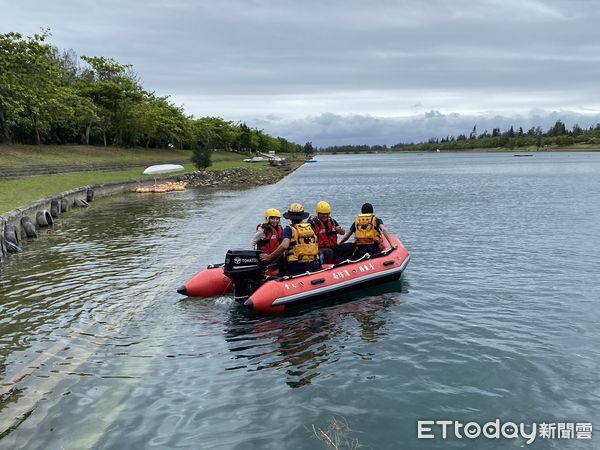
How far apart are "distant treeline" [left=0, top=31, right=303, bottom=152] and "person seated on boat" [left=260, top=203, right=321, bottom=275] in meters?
33.1

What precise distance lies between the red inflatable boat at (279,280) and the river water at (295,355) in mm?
310

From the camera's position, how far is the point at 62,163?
45.6 meters

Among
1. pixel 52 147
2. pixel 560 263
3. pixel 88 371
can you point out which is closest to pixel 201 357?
pixel 88 371

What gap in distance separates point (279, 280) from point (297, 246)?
0.95 metres

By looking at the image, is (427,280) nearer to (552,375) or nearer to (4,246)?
(552,375)

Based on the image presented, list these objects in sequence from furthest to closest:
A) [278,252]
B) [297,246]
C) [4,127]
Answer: [4,127] < [297,246] < [278,252]

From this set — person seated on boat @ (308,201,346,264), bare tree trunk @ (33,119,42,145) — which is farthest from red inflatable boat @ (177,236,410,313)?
bare tree trunk @ (33,119,42,145)

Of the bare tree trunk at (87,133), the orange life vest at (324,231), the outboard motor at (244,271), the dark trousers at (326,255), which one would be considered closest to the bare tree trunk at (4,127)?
the bare tree trunk at (87,133)

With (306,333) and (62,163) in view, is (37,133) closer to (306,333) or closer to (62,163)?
(62,163)

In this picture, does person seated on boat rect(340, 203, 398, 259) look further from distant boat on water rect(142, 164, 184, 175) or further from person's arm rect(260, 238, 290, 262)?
distant boat on water rect(142, 164, 184, 175)

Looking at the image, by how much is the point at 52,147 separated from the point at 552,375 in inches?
2109

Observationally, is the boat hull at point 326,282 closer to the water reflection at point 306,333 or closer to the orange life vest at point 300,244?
the water reflection at point 306,333

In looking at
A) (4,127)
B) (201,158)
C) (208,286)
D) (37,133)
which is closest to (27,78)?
(4,127)

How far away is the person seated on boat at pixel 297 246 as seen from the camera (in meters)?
10.7
